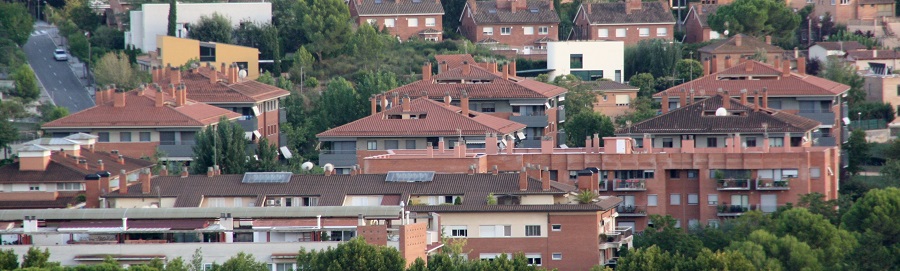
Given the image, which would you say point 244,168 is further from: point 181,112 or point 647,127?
point 647,127

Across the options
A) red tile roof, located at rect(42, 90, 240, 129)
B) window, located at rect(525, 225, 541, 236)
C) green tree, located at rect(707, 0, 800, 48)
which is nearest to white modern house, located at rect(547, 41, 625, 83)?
green tree, located at rect(707, 0, 800, 48)

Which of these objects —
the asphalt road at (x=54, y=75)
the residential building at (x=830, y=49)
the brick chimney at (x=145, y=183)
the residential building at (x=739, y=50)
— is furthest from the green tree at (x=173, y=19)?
the brick chimney at (x=145, y=183)

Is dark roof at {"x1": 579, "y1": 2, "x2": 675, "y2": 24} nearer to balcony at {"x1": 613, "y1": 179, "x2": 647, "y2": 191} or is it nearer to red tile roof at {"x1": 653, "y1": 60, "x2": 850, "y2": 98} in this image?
red tile roof at {"x1": 653, "y1": 60, "x2": 850, "y2": 98}

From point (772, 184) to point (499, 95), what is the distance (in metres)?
21.0

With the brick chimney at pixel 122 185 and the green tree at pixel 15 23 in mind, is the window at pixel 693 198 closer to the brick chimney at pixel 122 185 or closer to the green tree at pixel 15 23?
the brick chimney at pixel 122 185

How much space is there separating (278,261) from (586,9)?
58374mm

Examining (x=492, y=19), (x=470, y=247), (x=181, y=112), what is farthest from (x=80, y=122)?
(x=492, y=19)

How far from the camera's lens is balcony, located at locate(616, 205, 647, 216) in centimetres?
7600

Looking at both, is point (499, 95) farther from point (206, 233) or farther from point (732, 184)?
point (206, 233)

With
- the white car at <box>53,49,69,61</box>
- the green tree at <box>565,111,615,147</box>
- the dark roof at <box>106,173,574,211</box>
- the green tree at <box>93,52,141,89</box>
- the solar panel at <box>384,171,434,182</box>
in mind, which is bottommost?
the dark roof at <box>106,173,574,211</box>

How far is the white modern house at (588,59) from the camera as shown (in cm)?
10956

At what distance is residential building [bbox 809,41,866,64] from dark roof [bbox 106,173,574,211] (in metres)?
43.6

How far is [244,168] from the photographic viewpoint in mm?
83625

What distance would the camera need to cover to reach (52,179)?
243 ft
